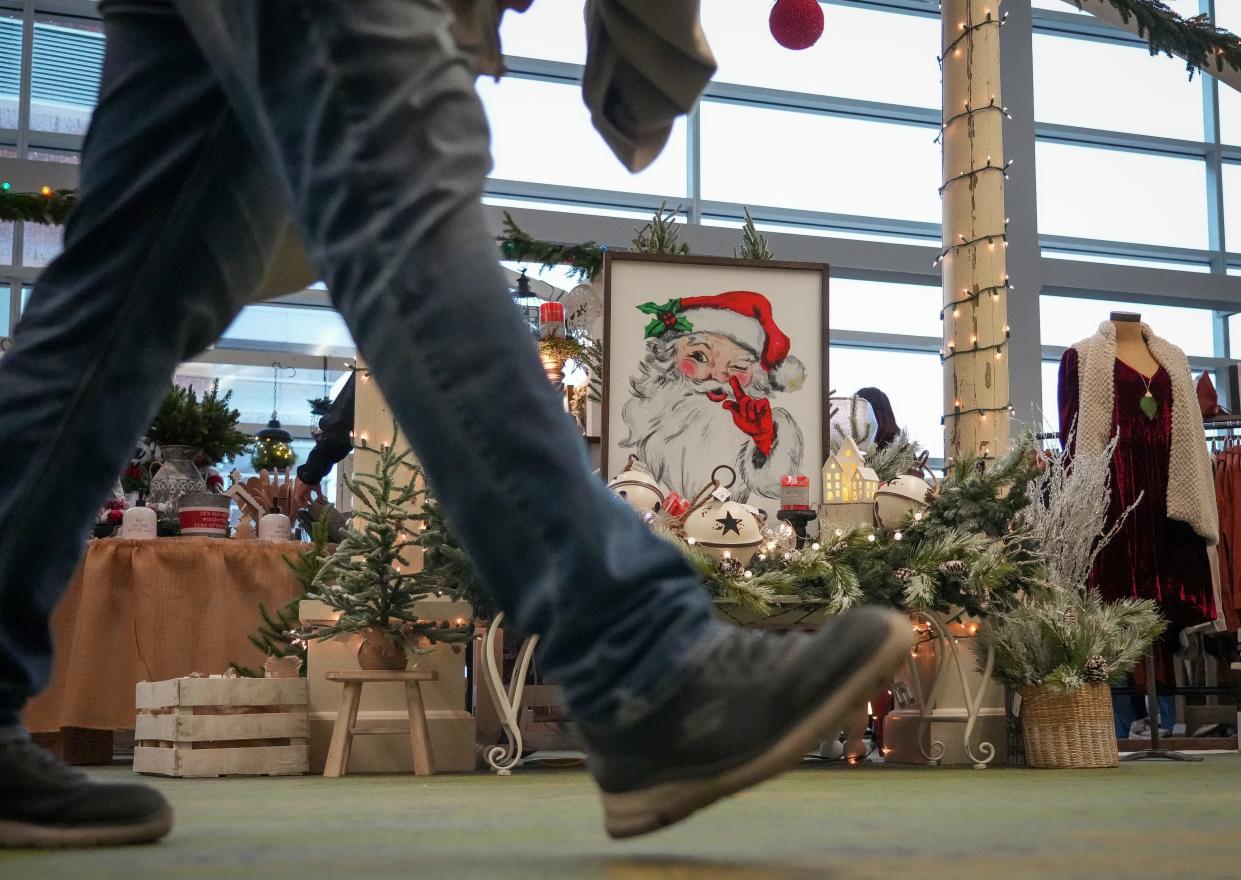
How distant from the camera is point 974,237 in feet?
16.3

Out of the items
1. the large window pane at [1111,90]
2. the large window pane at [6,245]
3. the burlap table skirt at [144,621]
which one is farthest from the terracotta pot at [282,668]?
the large window pane at [1111,90]

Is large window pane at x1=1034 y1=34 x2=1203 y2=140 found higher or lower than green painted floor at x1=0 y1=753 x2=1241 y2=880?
higher

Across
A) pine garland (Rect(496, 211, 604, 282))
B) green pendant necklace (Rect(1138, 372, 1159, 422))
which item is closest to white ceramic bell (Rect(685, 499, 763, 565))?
green pendant necklace (Rect(1138, 372, 1159, 422))

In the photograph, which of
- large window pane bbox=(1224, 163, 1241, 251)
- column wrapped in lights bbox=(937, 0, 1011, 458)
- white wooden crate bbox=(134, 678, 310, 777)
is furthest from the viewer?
large window pane bbox=(1224, 163, 1241, 251)

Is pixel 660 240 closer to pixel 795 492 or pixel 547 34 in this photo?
pixel 795 492

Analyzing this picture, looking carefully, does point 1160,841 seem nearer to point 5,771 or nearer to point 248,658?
point 5,771

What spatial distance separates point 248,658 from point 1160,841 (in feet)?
11.1

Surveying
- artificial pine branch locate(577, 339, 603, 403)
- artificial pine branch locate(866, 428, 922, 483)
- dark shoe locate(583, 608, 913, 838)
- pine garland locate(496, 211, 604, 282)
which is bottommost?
dark shoe locate(583, 608, 913, 838)

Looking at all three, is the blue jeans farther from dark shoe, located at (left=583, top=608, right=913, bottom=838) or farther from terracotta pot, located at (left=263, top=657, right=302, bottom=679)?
terracotta pot, located at (left=263, top=657, right=302, bottom=679)

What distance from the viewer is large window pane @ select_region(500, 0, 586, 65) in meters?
12.0

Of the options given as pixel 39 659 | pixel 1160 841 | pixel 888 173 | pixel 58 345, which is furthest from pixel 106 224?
pixel 888 173

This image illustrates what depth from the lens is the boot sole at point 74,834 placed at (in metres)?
1.12

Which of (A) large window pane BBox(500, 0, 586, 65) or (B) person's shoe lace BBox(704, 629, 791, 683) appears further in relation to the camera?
(A) large window pane BBox(500, 0, 586, 65)

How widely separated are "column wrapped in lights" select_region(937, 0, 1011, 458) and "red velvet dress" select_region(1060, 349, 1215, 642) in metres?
0.38
